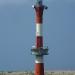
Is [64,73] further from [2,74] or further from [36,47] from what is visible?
[36,47]

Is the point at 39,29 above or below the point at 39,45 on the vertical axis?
above

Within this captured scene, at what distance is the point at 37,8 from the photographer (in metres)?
80.5

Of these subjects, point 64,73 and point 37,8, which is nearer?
point 37,8

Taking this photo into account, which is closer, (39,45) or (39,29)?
(39,29)

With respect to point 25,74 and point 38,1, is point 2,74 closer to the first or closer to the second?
point 25,74

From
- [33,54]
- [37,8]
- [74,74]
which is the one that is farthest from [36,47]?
[74,74]

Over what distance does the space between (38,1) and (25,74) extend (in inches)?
3529

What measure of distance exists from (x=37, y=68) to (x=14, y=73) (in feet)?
317

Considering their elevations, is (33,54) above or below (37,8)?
below

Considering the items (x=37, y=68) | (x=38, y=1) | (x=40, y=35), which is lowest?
(x=37, y=68)

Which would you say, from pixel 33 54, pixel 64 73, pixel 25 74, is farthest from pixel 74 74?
pixel 33 54

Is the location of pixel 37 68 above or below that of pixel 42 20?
below

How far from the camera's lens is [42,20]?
3147 inches

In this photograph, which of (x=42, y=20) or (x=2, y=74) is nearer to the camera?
(x=42, y=20)
